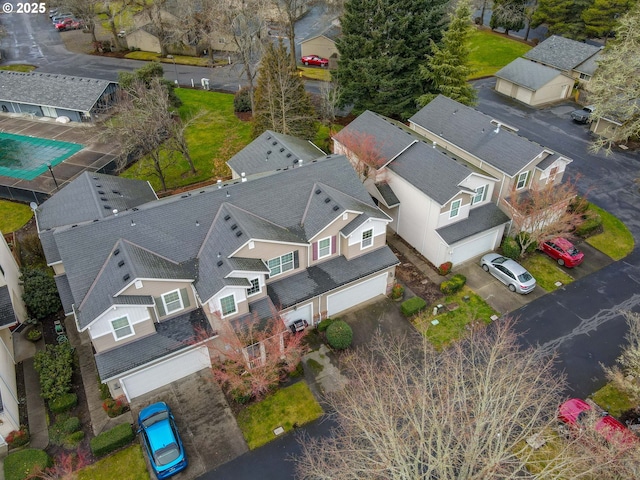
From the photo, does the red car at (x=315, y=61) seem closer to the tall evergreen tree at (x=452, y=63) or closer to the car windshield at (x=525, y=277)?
the tall evergreen tree at (x=452, y=63)

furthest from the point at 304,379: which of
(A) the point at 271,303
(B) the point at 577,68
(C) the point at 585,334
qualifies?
(B) the point at 577,68

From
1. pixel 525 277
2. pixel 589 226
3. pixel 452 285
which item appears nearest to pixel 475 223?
pixel 525 277

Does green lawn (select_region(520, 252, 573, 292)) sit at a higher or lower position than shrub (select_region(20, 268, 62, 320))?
lower

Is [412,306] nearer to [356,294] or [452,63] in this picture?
[356,294]

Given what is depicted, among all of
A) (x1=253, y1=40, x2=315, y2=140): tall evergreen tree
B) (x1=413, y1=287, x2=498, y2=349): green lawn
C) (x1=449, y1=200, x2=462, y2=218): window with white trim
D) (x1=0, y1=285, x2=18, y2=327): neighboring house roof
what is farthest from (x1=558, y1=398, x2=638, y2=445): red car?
(x1=253, y1=40, x2=315, y2=140): tall evergreen tree

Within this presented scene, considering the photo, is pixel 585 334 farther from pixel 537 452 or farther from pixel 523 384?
pixel 523 384

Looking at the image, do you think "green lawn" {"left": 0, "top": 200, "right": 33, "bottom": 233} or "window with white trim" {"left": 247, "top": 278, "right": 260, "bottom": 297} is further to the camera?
"green lawn" {"left": 0, "top": 200, "right": 33, "bottom": 233}

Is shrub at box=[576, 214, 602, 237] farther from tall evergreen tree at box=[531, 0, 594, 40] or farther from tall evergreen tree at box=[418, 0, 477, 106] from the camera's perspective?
tall evergreen tree at box=[531, 0, 594, 40]
